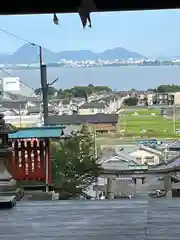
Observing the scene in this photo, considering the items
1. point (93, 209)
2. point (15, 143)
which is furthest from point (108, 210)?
point (15, 143)

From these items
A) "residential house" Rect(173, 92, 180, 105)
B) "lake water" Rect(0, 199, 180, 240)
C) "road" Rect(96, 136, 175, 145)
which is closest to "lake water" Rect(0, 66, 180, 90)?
"residential house" Rect(173, 92, 180, 105)

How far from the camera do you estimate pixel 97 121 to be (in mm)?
9609

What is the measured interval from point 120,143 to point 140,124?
248 centimetres

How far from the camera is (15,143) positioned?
14.8 feet

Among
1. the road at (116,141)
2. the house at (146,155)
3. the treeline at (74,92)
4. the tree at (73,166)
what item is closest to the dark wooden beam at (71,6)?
the tree at (73,166)

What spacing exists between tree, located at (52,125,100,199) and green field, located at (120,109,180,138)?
14.3ft

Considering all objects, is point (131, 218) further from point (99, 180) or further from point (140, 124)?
point (140, 124)

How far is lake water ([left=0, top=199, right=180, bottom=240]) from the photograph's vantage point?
7.85ft

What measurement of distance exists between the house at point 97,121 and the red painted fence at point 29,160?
10.4 feet

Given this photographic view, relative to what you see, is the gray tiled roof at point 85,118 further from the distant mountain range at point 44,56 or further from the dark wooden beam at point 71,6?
the dark wooden beam at point 71,6

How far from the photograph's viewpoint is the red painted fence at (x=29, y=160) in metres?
4.55

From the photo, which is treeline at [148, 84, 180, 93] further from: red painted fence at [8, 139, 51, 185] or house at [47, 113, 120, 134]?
red painted fence at [8, 139, 51, 185]

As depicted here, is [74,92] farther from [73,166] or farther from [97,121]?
[73,166]

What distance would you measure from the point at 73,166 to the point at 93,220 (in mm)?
3140
